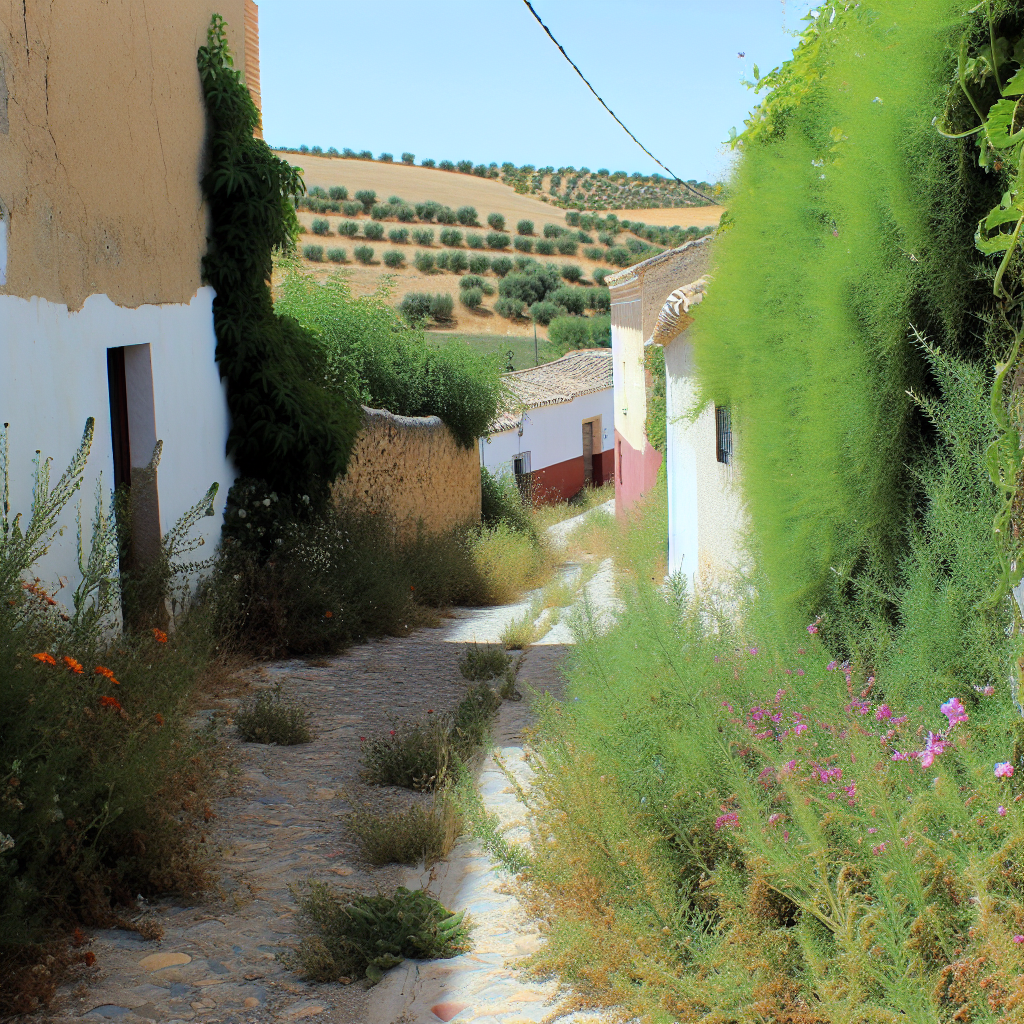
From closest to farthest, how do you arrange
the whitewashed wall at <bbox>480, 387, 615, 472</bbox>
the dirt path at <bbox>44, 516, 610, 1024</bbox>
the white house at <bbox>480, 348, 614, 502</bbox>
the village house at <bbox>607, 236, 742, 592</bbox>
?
the dirt path at <bbox>44, 516, 610, 1024</bbox>
the village house at <bbox>607, 236, 742, 592</bbox>
the whitewashed wall at <bbox>480, 387, 615, 472</bbox>
the white house at <bbox>480, 348, 614, 502</bbox>

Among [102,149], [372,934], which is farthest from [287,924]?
[102,149]

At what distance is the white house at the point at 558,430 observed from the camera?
77.0ft

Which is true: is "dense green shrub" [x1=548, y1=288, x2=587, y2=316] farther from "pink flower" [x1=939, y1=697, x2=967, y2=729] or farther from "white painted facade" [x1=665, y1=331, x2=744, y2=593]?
"pink flower" [x1=939, y1=697, x2=967, y2=729]

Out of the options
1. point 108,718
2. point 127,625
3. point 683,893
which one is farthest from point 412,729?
point 683,893

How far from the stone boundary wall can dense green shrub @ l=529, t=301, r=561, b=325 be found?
30.5 meters

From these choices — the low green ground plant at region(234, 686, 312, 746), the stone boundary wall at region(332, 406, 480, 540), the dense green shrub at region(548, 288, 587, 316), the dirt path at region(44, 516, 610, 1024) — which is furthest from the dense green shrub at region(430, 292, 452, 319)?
the low green ground plant at region(234, 686, 312, 746)

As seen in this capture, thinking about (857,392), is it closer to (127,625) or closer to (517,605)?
(127,625)

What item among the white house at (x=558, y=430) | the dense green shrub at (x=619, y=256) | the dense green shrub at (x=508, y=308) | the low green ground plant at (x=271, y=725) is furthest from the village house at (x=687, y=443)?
the dense green shrub at (x=619, y=256)

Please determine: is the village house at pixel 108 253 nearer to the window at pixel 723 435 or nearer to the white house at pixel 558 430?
the window at pixel 723 435

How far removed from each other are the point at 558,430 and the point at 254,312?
18612mm

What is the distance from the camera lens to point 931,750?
8.23ft

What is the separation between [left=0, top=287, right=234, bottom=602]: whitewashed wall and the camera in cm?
523

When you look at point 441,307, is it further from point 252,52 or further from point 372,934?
point 372,934

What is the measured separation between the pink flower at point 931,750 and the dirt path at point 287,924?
4.46 feet
